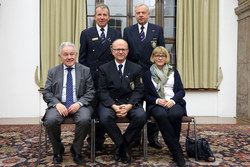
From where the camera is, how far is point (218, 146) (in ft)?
11.0

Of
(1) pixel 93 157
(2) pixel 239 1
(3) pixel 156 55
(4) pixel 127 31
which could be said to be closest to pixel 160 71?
(3) pixel 156 55

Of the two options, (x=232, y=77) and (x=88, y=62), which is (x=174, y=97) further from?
(x=232, y=77)

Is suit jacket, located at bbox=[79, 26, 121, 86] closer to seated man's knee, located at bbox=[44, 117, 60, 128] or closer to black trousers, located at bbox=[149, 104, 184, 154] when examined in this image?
seated man's knee, located at bbox=[44, 117, 60, 128]

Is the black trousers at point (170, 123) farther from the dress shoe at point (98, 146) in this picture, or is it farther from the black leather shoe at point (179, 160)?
the dress shoe at point (98, 146)

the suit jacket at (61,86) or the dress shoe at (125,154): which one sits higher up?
the suit jacket at (61,86)

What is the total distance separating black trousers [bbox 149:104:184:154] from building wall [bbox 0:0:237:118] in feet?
9.47

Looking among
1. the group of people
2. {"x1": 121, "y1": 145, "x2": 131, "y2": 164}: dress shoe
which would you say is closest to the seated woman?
the group of people

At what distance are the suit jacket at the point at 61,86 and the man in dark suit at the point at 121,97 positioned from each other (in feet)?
0.43

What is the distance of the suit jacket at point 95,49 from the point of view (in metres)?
3.19

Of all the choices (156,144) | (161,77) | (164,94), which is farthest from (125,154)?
(161,77)

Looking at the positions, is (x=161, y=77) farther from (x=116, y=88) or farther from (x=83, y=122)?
(x=83, y=122)

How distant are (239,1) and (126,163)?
420 cm

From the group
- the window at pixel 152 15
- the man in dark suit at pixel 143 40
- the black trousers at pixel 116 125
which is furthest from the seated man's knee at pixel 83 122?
the window at pixel 152 15

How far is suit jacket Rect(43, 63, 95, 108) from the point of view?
285 cm
